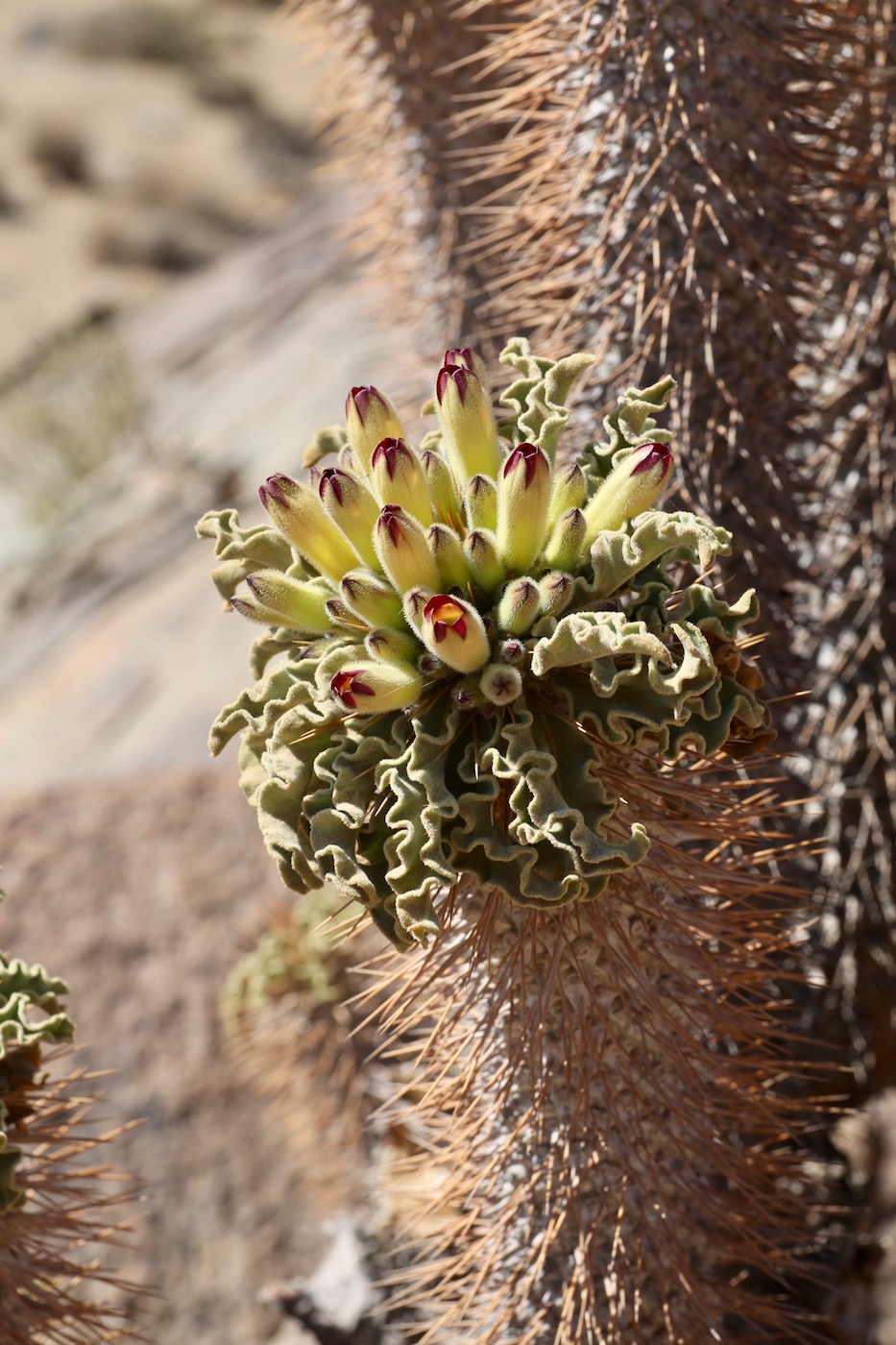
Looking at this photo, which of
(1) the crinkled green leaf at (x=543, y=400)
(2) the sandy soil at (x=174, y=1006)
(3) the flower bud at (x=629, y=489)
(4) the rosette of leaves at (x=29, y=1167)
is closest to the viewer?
(3) the flower bud at (x=629, y=489)

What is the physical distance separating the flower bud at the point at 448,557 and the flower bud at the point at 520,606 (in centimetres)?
5

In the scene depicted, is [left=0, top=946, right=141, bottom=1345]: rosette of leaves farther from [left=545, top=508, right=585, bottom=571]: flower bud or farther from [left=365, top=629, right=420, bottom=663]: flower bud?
[left=545, top=508, right=585, bottom=571]: flower bud

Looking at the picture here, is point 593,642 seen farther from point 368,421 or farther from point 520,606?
point 368,421

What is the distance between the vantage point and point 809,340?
2.39m

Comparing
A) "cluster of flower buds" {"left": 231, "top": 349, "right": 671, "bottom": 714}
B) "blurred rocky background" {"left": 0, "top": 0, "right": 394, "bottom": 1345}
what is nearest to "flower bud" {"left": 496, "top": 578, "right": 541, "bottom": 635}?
"cluster of flower buds" {"left": 231, "top": 349, "right": 671, "bottom": 714}

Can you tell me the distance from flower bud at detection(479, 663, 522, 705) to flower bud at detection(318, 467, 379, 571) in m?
0.21

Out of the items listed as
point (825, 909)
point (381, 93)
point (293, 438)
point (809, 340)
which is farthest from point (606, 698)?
point (293, 438)

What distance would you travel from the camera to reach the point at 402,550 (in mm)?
1347

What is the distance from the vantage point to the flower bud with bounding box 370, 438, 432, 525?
1.39 m

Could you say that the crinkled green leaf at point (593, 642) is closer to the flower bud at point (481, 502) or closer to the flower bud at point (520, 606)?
the flower bud at point (520, 606)

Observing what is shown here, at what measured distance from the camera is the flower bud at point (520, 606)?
135 cm

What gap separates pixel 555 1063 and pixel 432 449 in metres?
0.78

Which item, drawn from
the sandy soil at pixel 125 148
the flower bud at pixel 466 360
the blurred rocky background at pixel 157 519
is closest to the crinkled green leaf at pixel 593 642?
the flower bud at pixel 466 360

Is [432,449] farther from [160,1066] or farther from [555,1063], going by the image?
[160,1066]
